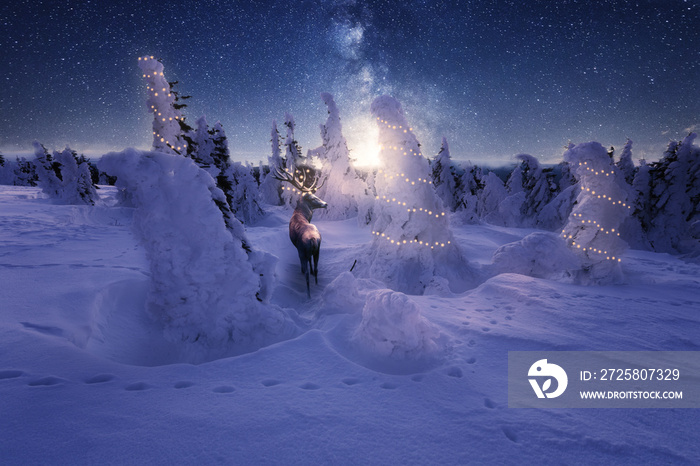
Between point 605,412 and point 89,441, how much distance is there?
11.8ft

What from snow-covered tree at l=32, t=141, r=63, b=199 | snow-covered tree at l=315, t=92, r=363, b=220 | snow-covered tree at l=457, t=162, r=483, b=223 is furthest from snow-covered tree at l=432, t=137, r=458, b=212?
snow-covered tree at l=32, t=141, r=63, b=199

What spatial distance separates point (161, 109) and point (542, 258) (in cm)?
1271

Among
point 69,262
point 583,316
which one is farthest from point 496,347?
point 69,262

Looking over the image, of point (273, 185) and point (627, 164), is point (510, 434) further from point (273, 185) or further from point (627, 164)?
point (273, 185)

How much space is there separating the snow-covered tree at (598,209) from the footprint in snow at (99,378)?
8968mm

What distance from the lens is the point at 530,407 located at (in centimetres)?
207

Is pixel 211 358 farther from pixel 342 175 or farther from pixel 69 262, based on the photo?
pixel 342 175

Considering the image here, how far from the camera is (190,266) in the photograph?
11.1 ft

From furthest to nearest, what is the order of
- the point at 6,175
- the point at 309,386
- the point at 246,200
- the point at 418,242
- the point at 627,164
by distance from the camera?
the point at 6,175 < the point at 246,200 < the point at 627,164 < the point at 418,242 < the point at 309,386

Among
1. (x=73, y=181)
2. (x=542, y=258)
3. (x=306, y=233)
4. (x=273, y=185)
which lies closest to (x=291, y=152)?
(x=273, y=185)

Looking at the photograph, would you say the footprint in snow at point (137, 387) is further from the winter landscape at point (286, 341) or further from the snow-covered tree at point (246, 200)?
the snow-covered tree at point (246, 200)

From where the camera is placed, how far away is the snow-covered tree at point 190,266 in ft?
10.9

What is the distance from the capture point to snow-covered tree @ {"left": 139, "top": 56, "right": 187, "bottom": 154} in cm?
828

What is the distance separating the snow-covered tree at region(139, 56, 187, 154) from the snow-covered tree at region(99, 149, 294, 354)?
6211mm
